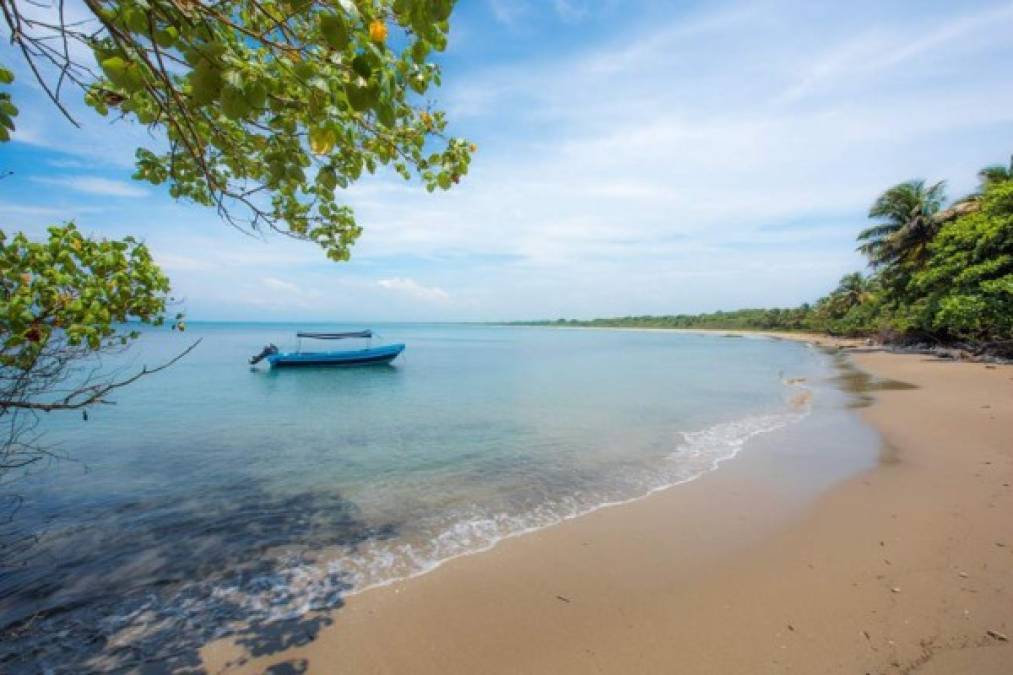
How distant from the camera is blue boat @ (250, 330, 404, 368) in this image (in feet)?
96.6

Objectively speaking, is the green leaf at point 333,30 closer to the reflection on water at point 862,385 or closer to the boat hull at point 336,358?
the reflection on water at point 862,385

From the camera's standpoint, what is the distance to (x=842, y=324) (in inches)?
1969

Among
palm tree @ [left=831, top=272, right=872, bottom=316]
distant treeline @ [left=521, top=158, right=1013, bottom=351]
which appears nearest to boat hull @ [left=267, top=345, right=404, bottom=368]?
distant treeline @ [left=521, top=158, right=1013, bottom=351]

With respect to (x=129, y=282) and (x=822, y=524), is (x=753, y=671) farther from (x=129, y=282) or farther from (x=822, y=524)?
(x=129, y=282)

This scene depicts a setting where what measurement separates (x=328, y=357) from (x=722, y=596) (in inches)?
1191

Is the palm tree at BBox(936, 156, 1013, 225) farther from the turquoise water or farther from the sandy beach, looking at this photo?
the sandy beach

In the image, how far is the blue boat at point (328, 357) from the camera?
96.6ft

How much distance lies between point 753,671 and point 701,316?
131147 millimetres

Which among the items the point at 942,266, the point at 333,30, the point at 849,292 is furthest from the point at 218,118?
the point at 849,292

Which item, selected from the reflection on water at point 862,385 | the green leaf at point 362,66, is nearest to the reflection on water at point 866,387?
the reflection on water at point 862,385

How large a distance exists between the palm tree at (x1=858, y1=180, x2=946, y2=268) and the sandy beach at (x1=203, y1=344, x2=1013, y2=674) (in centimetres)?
3067

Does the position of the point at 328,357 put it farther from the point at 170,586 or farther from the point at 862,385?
the point at 862,385

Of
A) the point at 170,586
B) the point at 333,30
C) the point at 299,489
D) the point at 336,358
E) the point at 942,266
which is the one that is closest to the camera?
the point at 333,30

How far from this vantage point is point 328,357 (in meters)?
30.6
